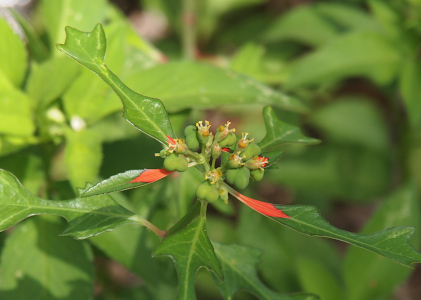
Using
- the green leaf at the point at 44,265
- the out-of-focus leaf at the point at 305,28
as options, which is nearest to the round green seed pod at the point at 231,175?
the green leaf at the point at 44,265

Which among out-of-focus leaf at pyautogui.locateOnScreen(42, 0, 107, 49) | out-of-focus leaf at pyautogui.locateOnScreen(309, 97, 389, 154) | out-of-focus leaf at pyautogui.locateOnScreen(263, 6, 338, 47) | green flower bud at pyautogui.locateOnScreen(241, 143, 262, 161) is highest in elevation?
out-of-focus leaf at pyautogui.locateOnScreen(263, 6, 338, 47)

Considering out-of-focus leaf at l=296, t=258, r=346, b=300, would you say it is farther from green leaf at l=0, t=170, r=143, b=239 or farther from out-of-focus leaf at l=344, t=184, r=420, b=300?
green leaf at l=0, t=170, r=143, b=239

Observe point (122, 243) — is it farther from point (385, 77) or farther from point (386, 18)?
point (386, 18)

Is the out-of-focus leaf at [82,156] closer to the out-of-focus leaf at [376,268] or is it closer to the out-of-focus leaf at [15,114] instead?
the out-of-focus leaf at [15,114]

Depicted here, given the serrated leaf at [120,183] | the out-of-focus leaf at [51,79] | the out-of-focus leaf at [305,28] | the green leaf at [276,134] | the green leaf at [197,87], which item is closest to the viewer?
the serrated leaf at [120,183]

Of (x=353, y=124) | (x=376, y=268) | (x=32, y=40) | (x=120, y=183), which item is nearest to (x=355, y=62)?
(x=353, y=124)

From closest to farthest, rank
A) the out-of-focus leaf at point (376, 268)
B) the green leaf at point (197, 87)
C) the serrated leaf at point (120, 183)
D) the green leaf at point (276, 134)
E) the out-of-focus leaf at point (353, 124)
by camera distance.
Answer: the serrated leaf at point (120, 183), the green leaf at point (276, 134), the green leaf at point (197, 87), the out-of-focus leaf at point (376, 268), the out-of-focus leaf at point (353, 124)

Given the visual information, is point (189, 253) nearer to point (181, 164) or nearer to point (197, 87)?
point (181, 164)

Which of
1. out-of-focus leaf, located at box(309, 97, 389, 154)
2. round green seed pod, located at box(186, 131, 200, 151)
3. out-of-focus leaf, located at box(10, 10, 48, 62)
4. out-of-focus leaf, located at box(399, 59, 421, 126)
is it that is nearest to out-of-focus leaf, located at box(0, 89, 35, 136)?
out-of-focus leaf, located at box(10, 10, 48, 62)
